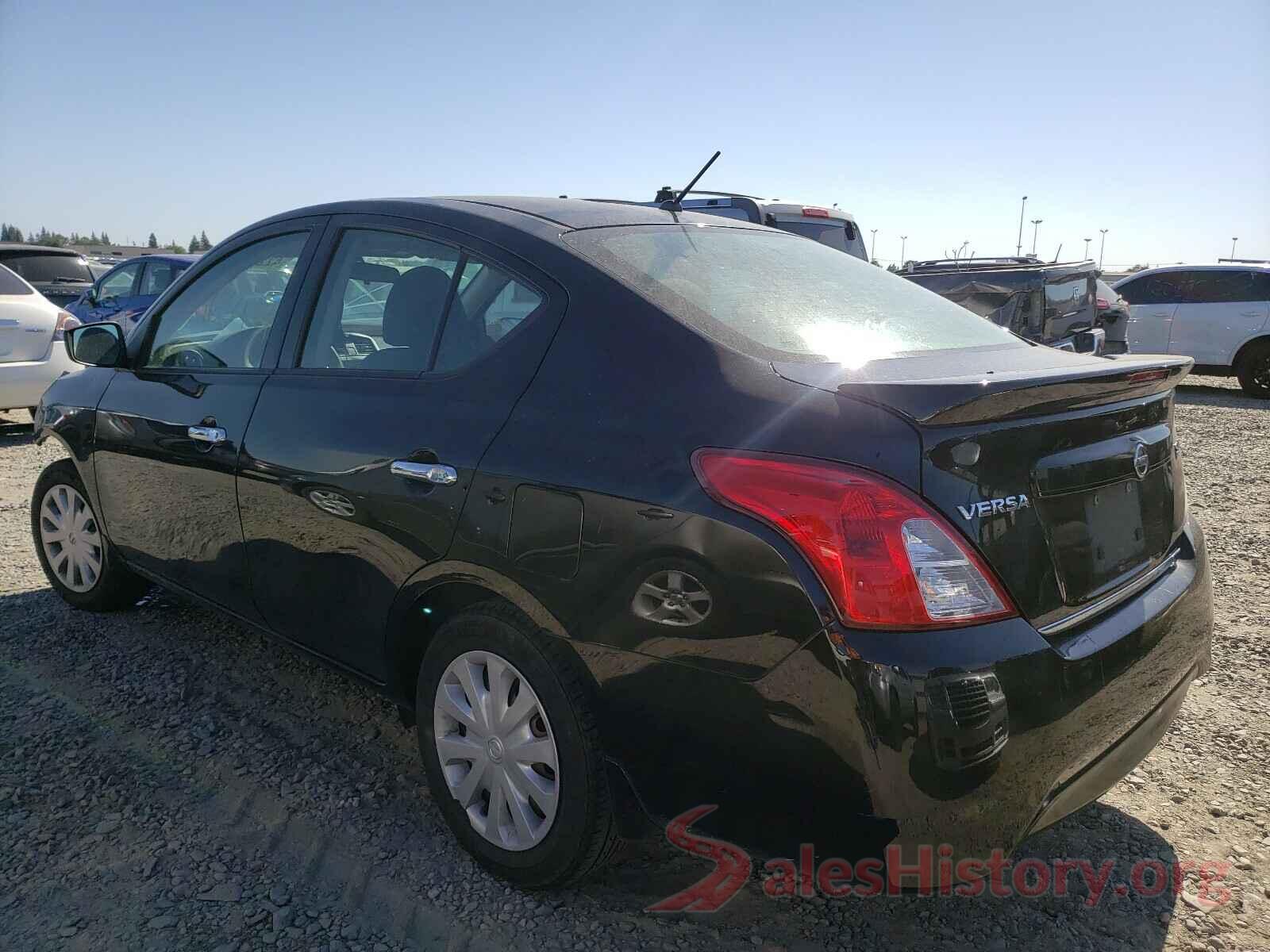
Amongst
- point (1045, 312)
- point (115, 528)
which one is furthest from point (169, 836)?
point (1045, 312)

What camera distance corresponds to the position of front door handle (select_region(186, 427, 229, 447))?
312 cm

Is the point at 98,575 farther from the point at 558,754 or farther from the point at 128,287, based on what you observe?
the point at 128,287

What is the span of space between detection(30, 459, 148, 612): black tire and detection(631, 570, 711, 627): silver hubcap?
9.55 feet

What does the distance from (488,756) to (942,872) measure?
1.10 meters

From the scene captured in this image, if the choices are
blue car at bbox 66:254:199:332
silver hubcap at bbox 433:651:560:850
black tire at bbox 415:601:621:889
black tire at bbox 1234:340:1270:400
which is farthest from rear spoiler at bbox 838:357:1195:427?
black tire at bbox 1234:340:1270:400

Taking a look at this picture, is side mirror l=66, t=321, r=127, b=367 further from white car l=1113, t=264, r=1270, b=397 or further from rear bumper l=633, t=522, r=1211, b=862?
white car l=1113, t=264, r=1270, b=397

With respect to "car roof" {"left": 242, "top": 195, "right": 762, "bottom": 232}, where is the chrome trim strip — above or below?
below

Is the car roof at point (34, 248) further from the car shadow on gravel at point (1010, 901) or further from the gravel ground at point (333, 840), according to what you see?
the car shadow on gravel at point (1010, 901)

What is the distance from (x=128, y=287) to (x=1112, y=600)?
12.6 meters

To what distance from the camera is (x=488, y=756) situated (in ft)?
7.75

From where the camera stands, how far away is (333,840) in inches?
103

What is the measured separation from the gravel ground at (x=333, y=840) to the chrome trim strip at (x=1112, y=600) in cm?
82

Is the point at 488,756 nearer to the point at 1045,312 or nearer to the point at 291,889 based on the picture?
the point at 291,889

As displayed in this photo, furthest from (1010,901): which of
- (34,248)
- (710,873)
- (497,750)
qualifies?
(34,248)
